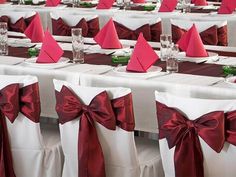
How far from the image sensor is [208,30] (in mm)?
4168

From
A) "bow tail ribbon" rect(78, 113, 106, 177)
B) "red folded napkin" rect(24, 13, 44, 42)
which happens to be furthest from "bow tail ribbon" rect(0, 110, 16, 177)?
"red folded napkin" rect(24, 13, 44, 42)

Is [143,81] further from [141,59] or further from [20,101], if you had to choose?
[20,101]

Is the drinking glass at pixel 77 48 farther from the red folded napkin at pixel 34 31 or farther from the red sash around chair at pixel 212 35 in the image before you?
the red sash around chair at pixel 212 35

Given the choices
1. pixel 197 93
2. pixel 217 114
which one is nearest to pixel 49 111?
pixel 197 93

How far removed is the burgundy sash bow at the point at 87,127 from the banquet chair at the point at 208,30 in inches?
71.3

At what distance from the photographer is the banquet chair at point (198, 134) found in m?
2.26

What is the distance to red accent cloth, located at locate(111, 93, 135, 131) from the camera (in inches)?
98.4

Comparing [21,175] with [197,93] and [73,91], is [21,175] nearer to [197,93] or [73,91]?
[73,91]

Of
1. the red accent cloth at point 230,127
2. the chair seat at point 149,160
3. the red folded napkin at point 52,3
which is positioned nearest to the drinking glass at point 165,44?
the chair seat at point 149,160

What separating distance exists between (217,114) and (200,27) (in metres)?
2.12

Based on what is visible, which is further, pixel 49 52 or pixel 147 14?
pixel 147 14

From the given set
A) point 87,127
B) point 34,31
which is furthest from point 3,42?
point 87,127

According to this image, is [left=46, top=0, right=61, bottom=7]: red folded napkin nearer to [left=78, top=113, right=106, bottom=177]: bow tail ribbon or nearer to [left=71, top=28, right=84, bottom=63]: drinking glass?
[left=71, top=28, right=84, bottom=63]: drinking glass

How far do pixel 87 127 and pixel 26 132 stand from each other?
40cm
